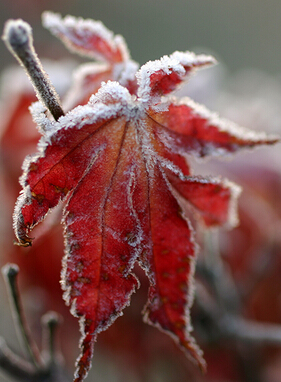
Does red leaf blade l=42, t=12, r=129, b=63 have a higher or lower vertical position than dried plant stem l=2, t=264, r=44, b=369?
higher

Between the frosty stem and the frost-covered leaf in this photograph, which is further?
the frost-covered leaf

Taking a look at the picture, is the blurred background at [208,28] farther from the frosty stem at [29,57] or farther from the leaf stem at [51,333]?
the frosty stem at [29,57]

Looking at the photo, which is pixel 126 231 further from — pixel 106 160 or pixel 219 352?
pixel 219 352

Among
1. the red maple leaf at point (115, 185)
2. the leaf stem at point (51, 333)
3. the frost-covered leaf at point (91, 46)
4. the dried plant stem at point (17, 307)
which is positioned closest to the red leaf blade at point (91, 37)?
the frost-covered leaf at point (91, 46)

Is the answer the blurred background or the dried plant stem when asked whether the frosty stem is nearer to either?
the dried plant stem

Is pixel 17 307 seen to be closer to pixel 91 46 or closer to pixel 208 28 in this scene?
pixel 91 46

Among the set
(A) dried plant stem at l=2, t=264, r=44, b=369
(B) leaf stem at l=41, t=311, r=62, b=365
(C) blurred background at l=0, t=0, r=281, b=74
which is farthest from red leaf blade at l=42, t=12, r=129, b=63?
(C) blurred background at l=0, t=0, r=281, b=74
